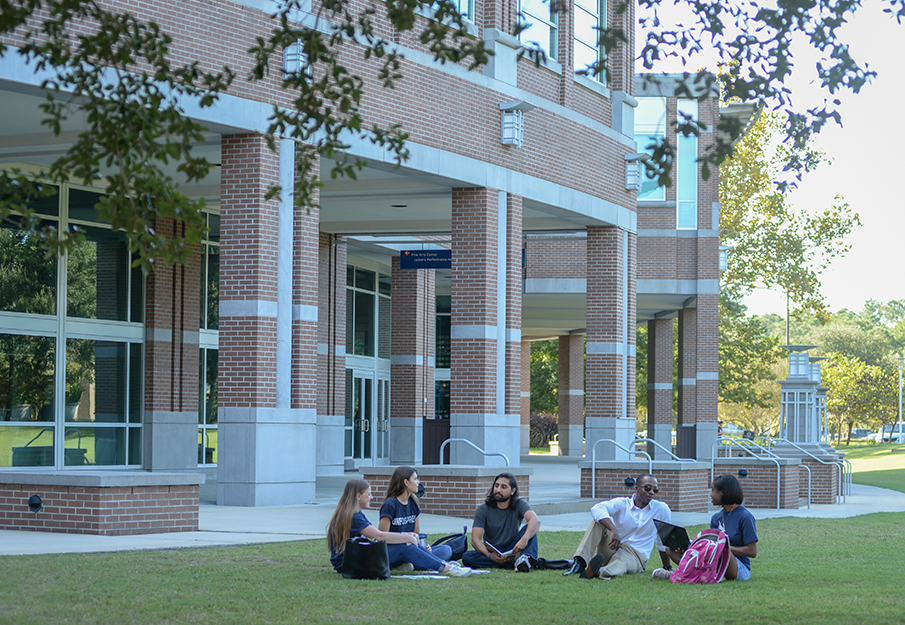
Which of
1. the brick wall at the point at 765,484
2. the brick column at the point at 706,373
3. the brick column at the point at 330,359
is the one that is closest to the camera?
the brick wall at the point at 765,484

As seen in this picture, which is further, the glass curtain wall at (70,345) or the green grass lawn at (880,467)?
the green grass lawn at (880,467)

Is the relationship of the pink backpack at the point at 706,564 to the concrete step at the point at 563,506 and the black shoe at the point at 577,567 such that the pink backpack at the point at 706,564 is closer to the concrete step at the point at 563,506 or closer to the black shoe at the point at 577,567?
the black shoe at the point at 577,567

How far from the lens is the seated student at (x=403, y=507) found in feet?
32.7

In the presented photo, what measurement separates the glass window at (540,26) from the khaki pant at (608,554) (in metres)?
13.7

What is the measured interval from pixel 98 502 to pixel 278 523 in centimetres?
256

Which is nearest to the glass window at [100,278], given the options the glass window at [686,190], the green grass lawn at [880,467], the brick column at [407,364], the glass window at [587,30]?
the brick column at [407,364]

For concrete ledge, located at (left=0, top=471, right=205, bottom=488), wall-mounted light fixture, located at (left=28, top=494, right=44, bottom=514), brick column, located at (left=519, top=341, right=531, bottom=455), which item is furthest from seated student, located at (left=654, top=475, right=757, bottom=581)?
brick column, located at (left=519, top=341, right=531, bottom=455)

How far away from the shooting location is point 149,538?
11781mm

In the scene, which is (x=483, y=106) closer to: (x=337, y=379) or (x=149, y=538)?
(x=337, y=379)

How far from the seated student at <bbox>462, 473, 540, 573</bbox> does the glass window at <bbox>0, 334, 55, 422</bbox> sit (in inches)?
465

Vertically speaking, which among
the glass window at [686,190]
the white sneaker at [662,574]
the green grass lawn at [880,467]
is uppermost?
the glass window at [686,190]

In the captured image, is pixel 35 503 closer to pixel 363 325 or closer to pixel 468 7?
pixel 468 7

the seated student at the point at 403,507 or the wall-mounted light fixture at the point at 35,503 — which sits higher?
the seated student at the point at 403,507

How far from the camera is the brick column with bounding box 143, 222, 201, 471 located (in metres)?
21.6
